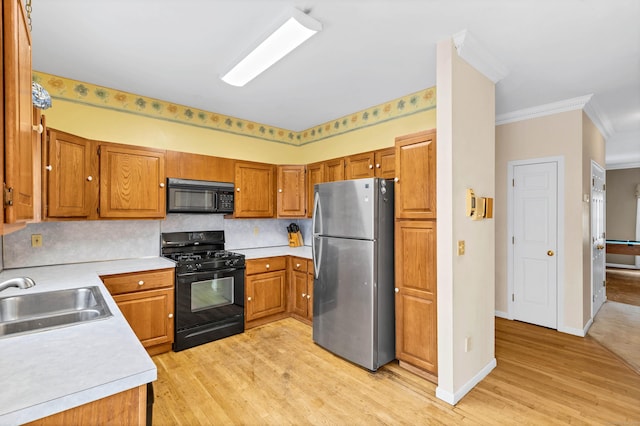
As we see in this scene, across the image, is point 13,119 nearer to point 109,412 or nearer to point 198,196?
point 109,412

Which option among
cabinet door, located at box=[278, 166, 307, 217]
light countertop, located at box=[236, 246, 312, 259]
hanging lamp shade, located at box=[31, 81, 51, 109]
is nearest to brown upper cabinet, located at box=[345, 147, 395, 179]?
cabinet door, located at box=[278, 166, 307, 217]

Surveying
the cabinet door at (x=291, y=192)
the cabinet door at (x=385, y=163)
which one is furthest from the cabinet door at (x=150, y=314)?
the cabinet door at (x=385, y=163)

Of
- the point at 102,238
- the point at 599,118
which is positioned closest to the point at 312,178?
the point at 102,238

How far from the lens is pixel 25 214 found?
1.01 meters

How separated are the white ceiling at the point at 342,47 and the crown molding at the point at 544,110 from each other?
3.9 inches

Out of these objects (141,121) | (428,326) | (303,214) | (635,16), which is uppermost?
(635,16)

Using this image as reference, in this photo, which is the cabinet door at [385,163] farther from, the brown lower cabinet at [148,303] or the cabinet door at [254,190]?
the brown lower cabinet at [148,303]

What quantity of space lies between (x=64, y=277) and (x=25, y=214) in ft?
5.90

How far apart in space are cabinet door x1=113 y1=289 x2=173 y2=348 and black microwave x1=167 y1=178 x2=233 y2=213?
0.92 m

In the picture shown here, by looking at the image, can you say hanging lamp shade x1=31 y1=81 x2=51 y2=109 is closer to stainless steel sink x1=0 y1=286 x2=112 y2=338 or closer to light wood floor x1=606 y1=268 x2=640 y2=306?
stainless steel sink x1=0 y1=286 x2=112 y2=338

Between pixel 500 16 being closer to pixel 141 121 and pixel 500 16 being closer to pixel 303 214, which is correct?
pixel 303 214

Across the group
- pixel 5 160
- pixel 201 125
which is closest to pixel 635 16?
pixel 5 160

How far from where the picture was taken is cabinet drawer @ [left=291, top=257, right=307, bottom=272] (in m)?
3.80

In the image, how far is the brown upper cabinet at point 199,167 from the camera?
3.36 metres
